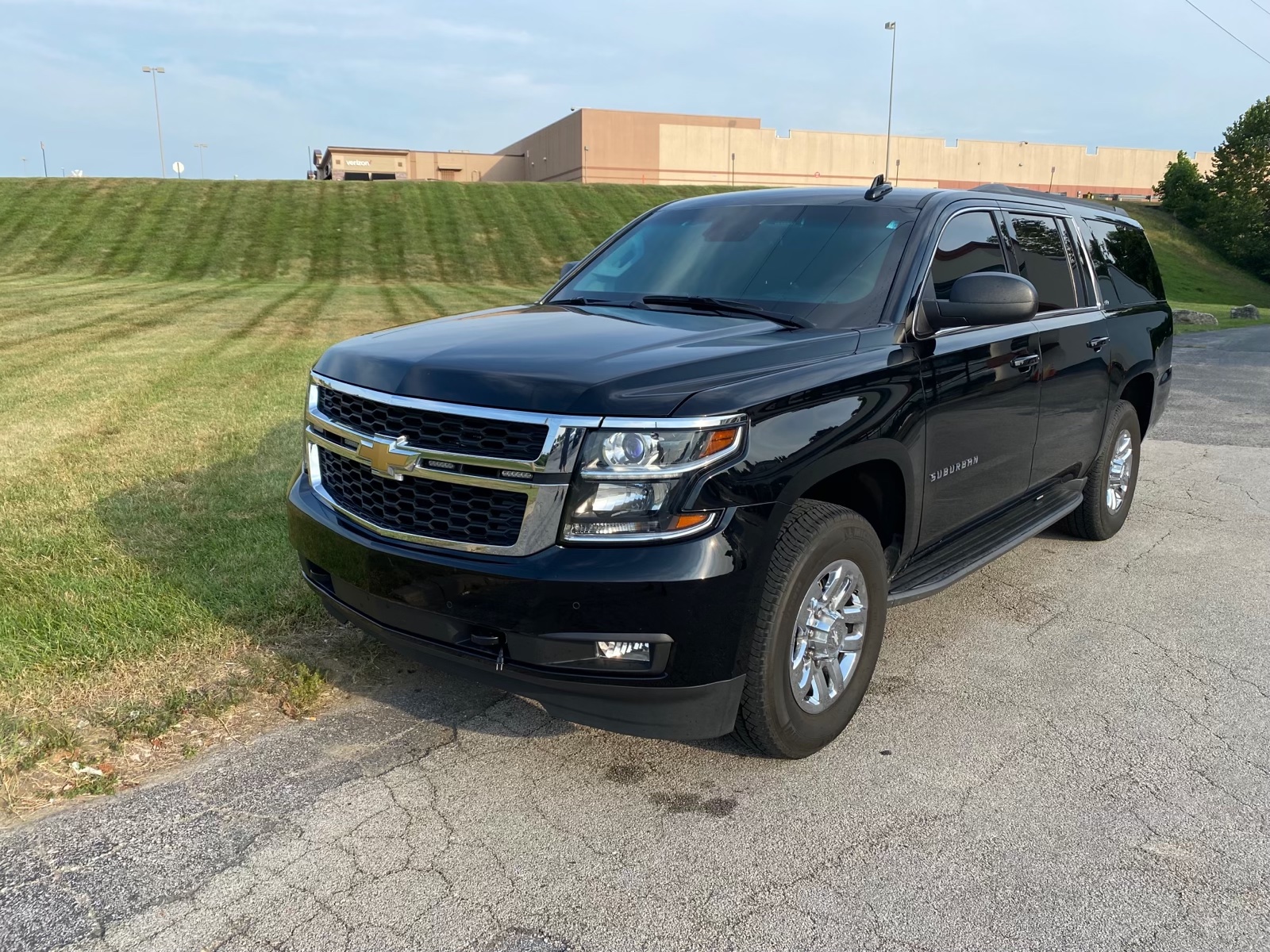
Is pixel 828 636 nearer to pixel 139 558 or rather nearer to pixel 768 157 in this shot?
pixel 139 558

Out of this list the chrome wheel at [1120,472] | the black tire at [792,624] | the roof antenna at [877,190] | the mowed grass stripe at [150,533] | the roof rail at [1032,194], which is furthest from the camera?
the chrome wheel at [1120,472]

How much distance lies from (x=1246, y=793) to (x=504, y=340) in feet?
9.59

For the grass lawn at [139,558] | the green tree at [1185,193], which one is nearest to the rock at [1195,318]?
the grass lawn at [139,558]

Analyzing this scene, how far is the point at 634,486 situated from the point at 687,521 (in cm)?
19

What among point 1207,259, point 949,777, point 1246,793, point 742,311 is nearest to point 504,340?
point 742,311

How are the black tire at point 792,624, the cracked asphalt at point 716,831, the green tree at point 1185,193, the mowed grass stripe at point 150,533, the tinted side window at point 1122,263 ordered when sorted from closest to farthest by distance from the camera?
the cracked asphalt at point 716,831
the black tire at point 792,624
the mowed grass stripe at point 150,533
the tinted side window at point 1122,263
the green tree at point 1185,193

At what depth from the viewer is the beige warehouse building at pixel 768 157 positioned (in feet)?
242

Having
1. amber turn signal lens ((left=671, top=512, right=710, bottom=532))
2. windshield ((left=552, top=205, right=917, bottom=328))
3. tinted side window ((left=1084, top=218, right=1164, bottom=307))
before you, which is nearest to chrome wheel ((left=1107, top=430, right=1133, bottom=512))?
tinted side window ((left=1084, top=218, right=1164, bottom=307))

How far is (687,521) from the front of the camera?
294cm

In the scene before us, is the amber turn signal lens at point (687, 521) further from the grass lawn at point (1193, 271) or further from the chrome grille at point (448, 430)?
the grass lawn at point (1193, 271)

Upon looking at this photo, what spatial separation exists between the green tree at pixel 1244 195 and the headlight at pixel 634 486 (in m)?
67.2

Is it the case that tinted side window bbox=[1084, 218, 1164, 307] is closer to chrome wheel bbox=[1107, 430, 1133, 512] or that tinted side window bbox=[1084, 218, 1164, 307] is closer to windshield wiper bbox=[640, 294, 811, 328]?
chrome wheel bbox=[1107, 430, 1133, 512]

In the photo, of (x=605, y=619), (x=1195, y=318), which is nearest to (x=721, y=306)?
(x=605, y=619)

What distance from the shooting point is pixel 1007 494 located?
477cm
